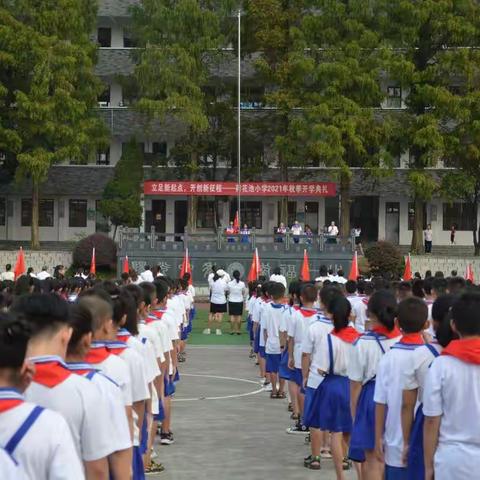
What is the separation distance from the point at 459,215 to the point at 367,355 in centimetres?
4559

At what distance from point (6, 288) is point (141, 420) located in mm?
6126

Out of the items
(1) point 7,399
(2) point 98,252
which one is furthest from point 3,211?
(1) point 7,399

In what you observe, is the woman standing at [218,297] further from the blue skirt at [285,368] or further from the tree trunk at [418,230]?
the tree trunk at [418,230]

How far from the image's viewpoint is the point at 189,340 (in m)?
25.3

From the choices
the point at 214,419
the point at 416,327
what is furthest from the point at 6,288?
the point at 416,327

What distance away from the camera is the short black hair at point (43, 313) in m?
4.53

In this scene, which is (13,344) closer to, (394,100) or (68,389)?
(68,389)

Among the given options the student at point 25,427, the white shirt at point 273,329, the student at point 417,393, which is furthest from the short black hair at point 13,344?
the white shirt at point 273,329

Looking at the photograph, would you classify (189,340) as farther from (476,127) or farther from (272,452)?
(476,127)

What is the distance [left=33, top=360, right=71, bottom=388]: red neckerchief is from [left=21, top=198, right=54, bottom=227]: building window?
49.2 meters

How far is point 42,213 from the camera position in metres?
53.1

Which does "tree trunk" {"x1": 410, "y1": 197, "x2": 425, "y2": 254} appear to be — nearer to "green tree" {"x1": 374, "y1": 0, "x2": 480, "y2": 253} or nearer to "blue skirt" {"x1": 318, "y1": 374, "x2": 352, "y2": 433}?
"green tree" {"x1": 374, "y1": 0, "x2": 480, "y2": 253}

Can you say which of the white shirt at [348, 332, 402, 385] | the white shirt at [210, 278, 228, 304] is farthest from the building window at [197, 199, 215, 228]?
the white shirt at [348, 332, 402, 385]

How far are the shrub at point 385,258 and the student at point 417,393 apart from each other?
1250 inches
